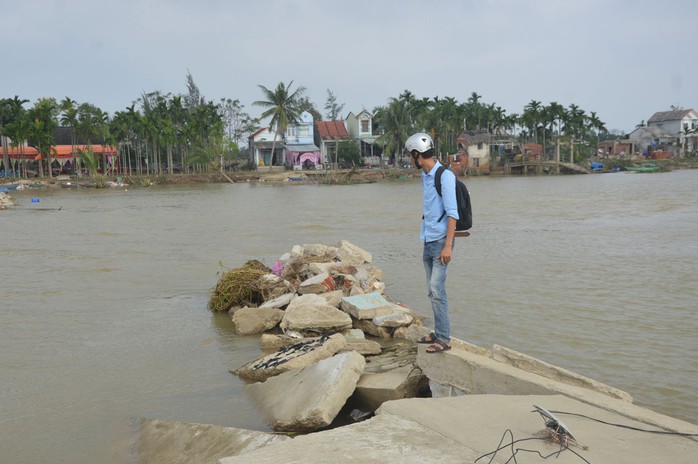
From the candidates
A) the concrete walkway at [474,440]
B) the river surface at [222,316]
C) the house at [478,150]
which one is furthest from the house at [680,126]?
the concrete walkway at [474,440]

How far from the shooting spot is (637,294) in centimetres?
982

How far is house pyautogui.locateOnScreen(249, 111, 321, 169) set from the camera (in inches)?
2598

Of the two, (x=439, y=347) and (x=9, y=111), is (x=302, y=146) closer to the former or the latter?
(x=9, y=111)

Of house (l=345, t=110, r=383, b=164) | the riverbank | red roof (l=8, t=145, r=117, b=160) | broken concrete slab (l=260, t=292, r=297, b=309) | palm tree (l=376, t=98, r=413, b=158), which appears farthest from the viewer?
house (l=345, t=110, r=383, b=164)

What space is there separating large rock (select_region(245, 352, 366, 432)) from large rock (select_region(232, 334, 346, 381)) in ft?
0.99

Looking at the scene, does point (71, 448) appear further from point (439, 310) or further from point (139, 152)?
point (139, 152)

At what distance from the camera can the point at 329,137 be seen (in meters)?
67.1

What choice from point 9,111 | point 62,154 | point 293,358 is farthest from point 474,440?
point 62,154

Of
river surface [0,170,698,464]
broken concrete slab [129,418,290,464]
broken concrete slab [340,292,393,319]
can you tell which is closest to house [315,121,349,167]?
river surface [0,170,698,464]

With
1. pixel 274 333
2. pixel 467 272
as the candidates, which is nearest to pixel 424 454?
pixel 274 333

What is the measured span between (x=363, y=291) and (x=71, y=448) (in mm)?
4981

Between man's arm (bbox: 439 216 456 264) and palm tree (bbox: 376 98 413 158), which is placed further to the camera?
palm tree (bbox: 376 98 413 158)

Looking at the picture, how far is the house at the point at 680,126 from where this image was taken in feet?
282

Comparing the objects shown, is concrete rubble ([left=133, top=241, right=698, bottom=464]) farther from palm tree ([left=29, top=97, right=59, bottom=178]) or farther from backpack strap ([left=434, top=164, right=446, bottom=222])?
palm tree ([left=29, top=97, right=59, bottom=178])
